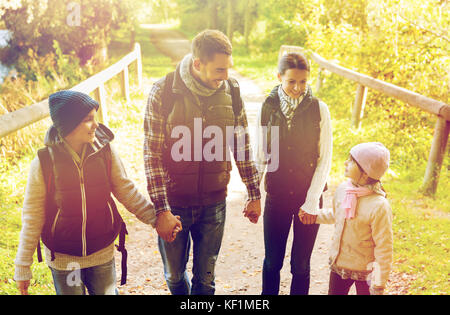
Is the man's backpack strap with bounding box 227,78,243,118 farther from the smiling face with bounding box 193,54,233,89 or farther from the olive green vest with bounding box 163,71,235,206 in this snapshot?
the smiling face with bounding box 193,54,233,89

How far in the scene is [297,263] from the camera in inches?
123

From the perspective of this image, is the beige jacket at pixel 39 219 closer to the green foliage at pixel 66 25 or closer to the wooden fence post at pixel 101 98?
the wooden fence post at pixel 101 98

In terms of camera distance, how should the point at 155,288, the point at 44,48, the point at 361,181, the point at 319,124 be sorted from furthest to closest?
the point at 44,48
the point at 155,288
the point at 319,124
the point at 361,181

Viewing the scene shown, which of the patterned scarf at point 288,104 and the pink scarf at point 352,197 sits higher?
the patterned scarf at point 288,104

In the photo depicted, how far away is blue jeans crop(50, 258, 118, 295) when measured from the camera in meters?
2.38

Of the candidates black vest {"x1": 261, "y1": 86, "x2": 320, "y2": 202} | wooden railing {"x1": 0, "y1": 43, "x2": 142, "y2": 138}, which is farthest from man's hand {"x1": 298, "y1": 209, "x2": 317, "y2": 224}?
wooden railing {"x1": 0, "y1": 43, "x2": 142, "y2": 138}

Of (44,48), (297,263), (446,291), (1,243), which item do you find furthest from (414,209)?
(44,48)

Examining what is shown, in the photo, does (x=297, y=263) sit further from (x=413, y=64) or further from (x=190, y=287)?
(x=413, y=64)

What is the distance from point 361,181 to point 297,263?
0.87 m

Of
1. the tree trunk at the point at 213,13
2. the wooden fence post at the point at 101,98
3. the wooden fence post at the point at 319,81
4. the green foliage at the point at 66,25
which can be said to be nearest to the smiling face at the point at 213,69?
the wooden fence post at the point at 101,98

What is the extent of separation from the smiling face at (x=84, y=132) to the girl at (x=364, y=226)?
5.43 feet

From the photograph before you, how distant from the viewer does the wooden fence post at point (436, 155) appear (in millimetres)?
5402

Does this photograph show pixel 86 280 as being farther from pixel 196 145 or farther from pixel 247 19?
pixel 247 19

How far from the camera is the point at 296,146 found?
3016mm
